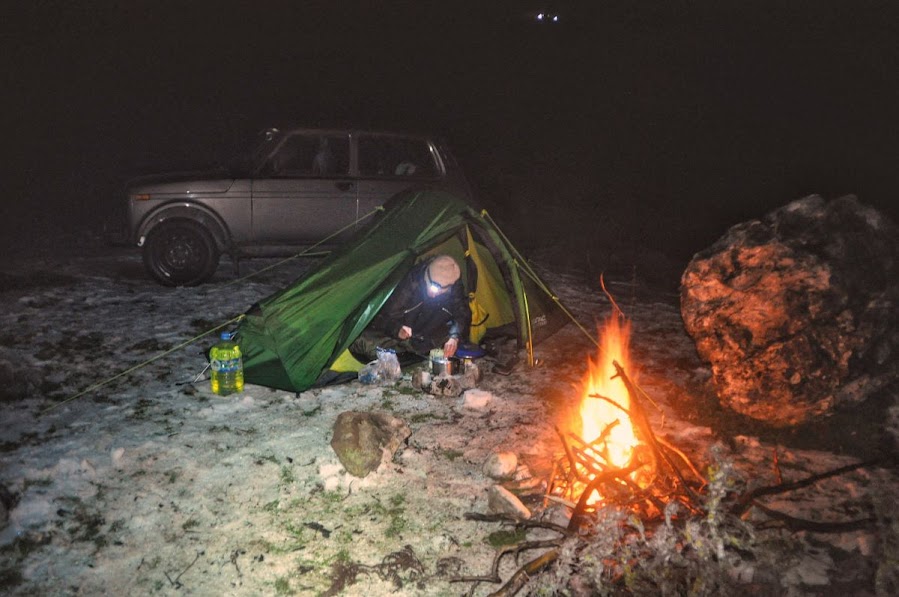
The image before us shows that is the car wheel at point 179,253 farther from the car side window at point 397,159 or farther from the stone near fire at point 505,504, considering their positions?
Result: the stone near fire at point 505,504

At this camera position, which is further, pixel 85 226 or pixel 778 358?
pixel 85 226

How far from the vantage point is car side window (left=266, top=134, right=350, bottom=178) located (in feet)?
26.5

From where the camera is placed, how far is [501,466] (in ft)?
13.3

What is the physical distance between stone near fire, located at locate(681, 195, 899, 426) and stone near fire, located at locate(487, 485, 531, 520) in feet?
7.94

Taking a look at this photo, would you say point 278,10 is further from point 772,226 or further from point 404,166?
point 772,226

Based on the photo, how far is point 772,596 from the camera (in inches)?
117

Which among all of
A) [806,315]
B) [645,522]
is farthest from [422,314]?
[806,315]

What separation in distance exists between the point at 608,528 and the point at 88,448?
3464mm

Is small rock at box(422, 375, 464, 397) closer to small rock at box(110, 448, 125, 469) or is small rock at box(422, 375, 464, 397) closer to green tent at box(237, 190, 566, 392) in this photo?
green tent at box(237, 190, 566, 392)

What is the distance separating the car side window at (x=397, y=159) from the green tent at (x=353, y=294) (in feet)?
7.23

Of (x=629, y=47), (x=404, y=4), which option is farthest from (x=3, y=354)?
(x=404, y=4)

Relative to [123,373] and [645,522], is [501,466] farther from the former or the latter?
[123,373]

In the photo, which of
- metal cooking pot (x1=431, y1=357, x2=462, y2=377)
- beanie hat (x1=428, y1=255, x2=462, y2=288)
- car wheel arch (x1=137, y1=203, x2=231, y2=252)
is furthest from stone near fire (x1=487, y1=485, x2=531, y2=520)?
car wheel arch (x1=137, y1=203, x2=231, y2=252)

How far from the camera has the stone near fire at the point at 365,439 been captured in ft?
13.3
